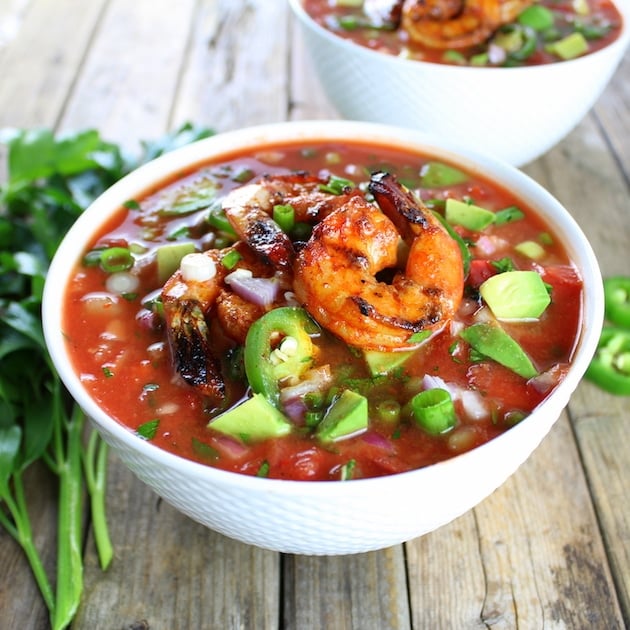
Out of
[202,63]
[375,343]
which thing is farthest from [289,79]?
[375,343]

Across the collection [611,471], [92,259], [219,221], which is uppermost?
[219,221]

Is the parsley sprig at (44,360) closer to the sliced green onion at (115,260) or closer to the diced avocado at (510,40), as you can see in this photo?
the sliced green onion at (115,260)

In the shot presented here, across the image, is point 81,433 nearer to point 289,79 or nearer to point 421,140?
point 421,140

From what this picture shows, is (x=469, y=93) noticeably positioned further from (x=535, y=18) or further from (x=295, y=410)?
(x=295, y=410)

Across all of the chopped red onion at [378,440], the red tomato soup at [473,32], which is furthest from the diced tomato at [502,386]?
the red tomato soup at [473,32]

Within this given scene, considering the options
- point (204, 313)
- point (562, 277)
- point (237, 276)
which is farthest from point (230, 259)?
point (562, 277)

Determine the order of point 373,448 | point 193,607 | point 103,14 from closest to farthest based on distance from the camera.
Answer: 1. point 373,448
2. point 193,607
3. point 103,14

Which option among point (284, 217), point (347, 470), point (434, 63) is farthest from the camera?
point (434, 63)

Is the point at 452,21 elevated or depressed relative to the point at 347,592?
elevated
